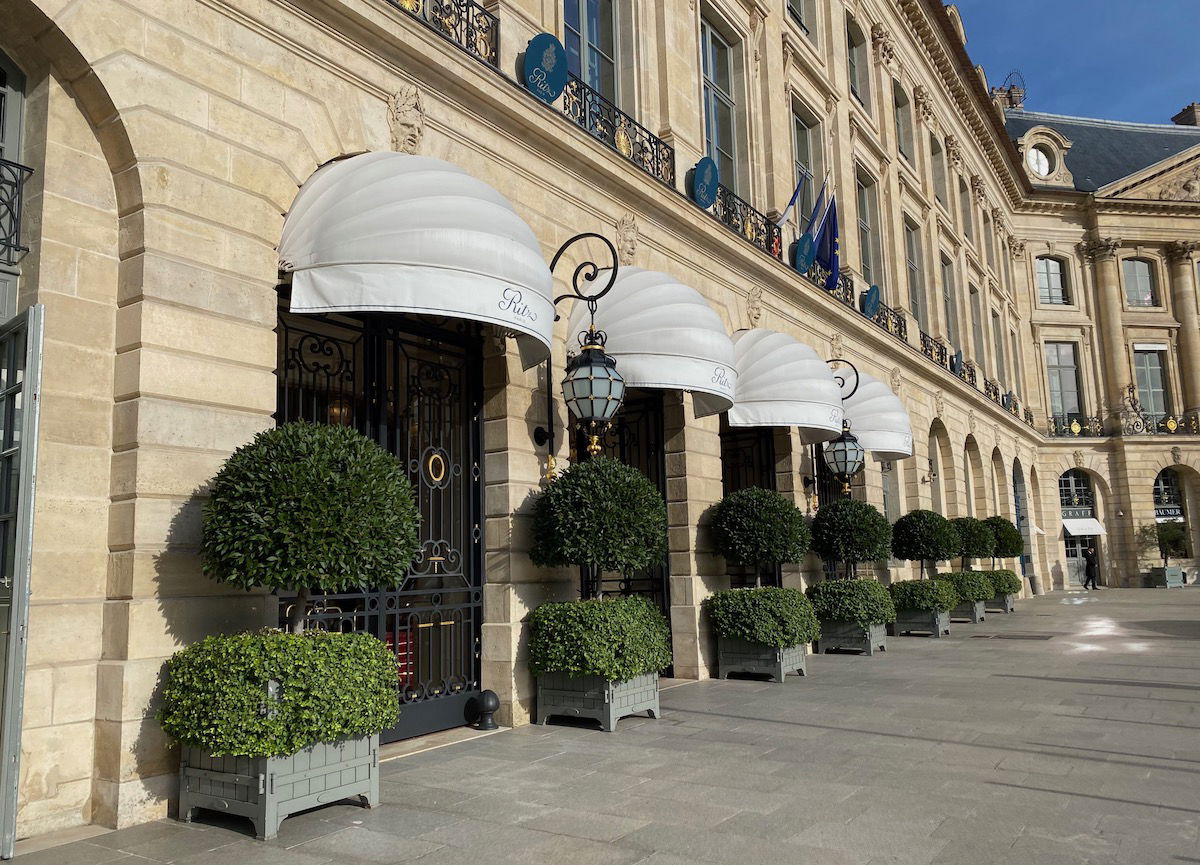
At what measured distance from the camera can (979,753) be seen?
24.0 ft

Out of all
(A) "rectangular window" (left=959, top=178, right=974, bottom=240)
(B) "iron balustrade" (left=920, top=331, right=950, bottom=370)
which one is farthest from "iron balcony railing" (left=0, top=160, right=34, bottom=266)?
(A) "rectangular window" (left=959, top=178, right=974, bottom=240)

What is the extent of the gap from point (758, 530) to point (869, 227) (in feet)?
44.9

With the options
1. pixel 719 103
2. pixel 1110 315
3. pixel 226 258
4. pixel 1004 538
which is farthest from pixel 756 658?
pixel 1110 315

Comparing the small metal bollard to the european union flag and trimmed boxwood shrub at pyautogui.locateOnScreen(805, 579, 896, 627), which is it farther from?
the european union flag

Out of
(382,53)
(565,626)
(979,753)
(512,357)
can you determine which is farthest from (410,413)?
(979,753)

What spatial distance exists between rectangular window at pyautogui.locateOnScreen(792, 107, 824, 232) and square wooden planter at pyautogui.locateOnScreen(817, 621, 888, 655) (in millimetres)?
8253

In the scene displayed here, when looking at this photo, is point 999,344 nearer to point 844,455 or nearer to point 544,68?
point 844,455

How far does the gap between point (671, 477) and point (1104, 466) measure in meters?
38.8

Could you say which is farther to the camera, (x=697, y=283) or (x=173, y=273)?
(x=697, y=283)

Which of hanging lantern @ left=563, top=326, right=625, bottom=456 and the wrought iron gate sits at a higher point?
hanging lantern @ left=563, top=326, right=625, bottom=456

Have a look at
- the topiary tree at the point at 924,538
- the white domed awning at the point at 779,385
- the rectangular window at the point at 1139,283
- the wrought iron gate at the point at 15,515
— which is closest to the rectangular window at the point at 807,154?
the white domed awning at the point at 779,385

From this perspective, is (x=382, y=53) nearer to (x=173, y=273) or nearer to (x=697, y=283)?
(x=173, y=273)

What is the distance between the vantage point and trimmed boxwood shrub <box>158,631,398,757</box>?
5438 millimetres

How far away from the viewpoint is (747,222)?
15.6 m
